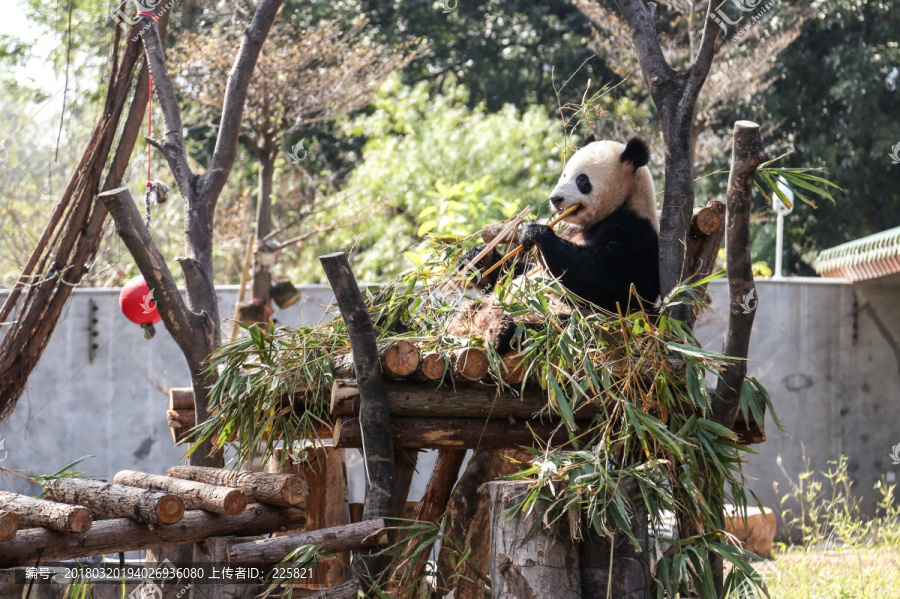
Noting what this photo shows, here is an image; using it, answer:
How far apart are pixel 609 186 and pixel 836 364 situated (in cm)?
562

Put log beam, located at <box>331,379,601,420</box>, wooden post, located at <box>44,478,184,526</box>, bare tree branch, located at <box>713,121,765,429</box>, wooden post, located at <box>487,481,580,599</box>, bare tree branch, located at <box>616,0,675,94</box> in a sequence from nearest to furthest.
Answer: bare tree branch, located at <box>713,121,765,429</box> → wooden post, located at <box>487,481,580,599</box> → wooden post, located at <box>44,478,184,526</box> → log beam, located at <box>331,379,601,420</box> → bare tree branch, located at <box>616,0,675,94</box>

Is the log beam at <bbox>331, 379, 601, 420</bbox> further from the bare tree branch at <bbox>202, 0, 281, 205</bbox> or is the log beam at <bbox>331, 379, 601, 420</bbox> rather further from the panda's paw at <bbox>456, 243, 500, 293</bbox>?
the bare tree branch at <bbox>202, 0, 281, 205</bbox>

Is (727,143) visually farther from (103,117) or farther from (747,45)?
(103,117)

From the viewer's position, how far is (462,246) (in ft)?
13.3

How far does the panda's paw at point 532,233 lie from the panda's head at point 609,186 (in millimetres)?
296

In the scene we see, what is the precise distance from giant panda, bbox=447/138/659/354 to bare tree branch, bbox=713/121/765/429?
0.57m

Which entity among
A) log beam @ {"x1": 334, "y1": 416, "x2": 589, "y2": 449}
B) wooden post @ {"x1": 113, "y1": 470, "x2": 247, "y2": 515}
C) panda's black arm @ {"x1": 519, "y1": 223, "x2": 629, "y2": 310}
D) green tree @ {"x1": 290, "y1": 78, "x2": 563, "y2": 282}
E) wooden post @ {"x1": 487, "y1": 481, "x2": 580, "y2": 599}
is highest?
green tree @ {"x1": 290, "y1": 78, "x2": 563, "y2": 282}

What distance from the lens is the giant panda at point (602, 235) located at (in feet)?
11.8

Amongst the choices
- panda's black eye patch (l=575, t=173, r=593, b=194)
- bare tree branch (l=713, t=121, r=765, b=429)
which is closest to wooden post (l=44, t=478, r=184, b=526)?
bare tree branch (l=713, t=121, r=765, b=429)

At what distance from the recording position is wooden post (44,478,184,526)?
10.1 ft

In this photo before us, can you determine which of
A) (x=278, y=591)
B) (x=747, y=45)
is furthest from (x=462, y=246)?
(x=747, y=45)

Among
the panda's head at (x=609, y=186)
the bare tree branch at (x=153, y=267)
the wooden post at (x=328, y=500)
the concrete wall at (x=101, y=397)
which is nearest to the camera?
the bare tree branch at (x=153, y=267)

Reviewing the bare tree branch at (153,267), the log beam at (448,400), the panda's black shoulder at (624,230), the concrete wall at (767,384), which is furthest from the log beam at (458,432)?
the concrete wall at (767,384)

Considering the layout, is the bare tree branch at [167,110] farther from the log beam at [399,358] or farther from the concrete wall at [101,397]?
the concrete wall at [101,397]
